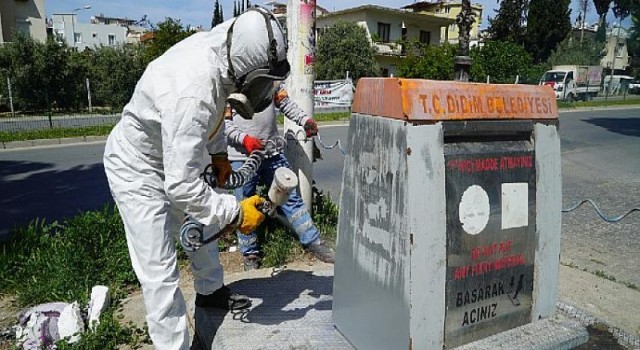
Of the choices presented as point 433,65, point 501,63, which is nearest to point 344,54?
point 433,65

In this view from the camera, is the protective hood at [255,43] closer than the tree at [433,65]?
Yes

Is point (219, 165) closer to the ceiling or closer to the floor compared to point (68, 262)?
closer to the ceiling

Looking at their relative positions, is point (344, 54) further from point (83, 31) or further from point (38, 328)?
point (83, 31)

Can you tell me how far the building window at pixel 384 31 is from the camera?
36.0 meters

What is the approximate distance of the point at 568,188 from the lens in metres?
7.37

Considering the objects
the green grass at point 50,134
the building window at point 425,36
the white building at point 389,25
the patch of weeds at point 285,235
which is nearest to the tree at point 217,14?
the white building at point 389,25

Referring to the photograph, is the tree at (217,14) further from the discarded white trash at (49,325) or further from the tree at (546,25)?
the discarded white trash at (49,325)

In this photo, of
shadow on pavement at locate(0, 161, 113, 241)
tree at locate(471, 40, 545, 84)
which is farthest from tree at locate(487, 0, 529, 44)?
shadow on pavement at locate(0, 161, 113, 241)

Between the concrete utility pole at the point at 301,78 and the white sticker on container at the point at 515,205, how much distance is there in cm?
228

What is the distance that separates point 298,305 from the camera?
3037mm

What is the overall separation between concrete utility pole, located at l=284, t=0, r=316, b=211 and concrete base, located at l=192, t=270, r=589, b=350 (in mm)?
1350

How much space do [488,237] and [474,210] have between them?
171 millimetres

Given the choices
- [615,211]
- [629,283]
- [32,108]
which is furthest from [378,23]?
[629,283]

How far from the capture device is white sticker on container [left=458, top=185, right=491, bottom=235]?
2.19 metres
